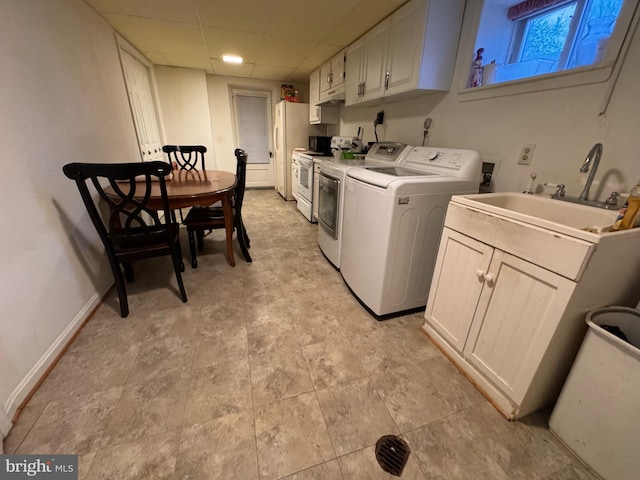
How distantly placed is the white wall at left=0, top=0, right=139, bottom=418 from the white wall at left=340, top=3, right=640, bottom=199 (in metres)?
2.73

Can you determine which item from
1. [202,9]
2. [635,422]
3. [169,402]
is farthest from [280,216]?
[635,422]

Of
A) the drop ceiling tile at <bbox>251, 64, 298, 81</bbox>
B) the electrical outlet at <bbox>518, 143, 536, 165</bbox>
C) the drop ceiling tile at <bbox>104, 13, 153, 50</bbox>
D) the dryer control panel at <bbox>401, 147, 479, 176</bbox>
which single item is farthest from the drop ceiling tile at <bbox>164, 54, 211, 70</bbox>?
the electrical outlet at <bbox>518, 143, 536, 165</bbox>

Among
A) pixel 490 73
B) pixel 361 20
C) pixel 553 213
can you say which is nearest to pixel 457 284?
pixel 553 213

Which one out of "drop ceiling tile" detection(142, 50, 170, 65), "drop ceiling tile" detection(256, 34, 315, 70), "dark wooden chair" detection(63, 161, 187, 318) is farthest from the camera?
"drop ceiling tile" detection(142, 50, 170, 65)

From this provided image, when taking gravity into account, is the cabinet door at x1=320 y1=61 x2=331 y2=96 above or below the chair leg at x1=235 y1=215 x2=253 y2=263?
above

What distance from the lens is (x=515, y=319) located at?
111 cm

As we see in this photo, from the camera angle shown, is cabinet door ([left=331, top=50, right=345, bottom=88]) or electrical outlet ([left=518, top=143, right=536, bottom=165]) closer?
electrical outlet ([left=518, top=143, right=536, bottom=165])

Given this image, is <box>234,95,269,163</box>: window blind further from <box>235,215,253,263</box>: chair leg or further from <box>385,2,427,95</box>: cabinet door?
<box>385,2,427,95</box>: cabinet door

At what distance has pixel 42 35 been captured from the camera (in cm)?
155

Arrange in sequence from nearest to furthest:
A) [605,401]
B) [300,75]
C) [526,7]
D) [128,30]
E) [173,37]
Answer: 1. [605,401]
2. [526,7]
3. [128,30]
4. [173,37]
5. [300,75]

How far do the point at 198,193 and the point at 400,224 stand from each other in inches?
56.8

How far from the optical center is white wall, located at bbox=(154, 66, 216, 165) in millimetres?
4160

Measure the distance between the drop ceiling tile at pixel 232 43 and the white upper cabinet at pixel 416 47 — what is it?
4.44ft

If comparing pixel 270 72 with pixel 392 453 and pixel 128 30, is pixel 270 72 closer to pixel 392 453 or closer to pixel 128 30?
pixel 128 30
